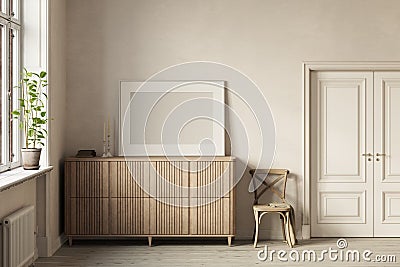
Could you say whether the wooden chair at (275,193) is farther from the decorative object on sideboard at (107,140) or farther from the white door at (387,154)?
the decorative object on sideboard at (107,140)

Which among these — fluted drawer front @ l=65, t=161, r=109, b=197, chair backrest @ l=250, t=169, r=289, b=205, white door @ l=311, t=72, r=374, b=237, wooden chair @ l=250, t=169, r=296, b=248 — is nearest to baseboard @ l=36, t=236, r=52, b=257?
fluted drawer front @ l=65, t=161, r=109, b=197

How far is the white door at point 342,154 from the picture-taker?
7445mm

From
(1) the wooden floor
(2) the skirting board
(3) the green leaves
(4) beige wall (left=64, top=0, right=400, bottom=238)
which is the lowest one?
(1) the wooden floor

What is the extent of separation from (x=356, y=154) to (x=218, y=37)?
2107 mm

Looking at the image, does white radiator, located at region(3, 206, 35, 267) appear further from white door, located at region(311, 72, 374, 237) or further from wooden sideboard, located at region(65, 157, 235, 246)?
white door, located at region(311, 72, 374, 237)

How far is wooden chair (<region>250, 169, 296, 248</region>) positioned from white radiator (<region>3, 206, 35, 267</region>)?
2.42m

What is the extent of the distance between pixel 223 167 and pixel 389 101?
2.14m

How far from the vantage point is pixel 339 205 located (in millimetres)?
7477

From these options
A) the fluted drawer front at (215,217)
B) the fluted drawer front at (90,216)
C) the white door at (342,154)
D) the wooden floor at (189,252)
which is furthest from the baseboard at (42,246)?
the white door at (342,154)

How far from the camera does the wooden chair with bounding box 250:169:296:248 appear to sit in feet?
22.8

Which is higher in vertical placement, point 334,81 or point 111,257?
point 334,81

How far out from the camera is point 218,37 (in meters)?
7.34

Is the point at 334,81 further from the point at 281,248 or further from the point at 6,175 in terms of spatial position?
the point at 6,175

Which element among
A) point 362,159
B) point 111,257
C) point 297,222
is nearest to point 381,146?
point 362,159
